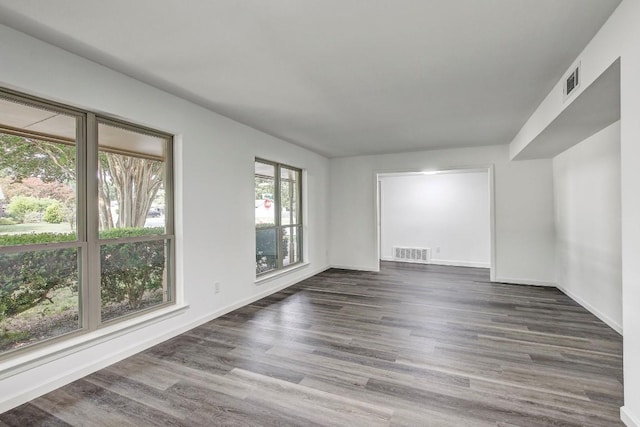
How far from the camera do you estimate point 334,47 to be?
2.19m

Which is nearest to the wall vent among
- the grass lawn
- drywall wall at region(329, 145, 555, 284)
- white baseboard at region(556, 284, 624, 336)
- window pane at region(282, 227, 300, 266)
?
drywall wall at region(329, 145, 555, 284)

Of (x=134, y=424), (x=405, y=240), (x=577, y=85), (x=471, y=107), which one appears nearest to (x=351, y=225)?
(x=405, y=240)

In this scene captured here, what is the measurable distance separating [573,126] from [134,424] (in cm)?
449

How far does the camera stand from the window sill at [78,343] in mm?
2006

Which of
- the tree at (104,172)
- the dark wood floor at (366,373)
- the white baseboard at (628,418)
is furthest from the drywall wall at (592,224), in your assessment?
the tree at (104,172)

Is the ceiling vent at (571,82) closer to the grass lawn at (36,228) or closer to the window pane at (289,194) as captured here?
the window pane at (289,194)

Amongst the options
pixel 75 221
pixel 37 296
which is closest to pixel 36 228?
pixel 75 221

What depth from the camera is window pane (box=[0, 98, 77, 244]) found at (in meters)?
2.07

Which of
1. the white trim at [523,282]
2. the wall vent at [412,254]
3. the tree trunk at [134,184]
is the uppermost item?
the tree trunk at [134,184]

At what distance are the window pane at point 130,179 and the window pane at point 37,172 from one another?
24cm

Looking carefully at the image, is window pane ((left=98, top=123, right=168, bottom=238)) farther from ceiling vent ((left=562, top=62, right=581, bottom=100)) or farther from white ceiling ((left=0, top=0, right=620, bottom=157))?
ceiling vent ((left=562, top=62, right=581, bottom=100))

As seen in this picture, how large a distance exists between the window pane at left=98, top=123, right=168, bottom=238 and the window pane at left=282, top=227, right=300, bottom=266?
8.03ft

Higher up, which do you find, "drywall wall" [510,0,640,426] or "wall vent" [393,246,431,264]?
"drywall wall" [510,0,640,426]

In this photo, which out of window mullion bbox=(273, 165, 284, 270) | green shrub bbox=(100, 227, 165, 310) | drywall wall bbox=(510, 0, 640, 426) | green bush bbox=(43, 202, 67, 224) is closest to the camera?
drywall wall bbox=(510, 0, 640, 426)
